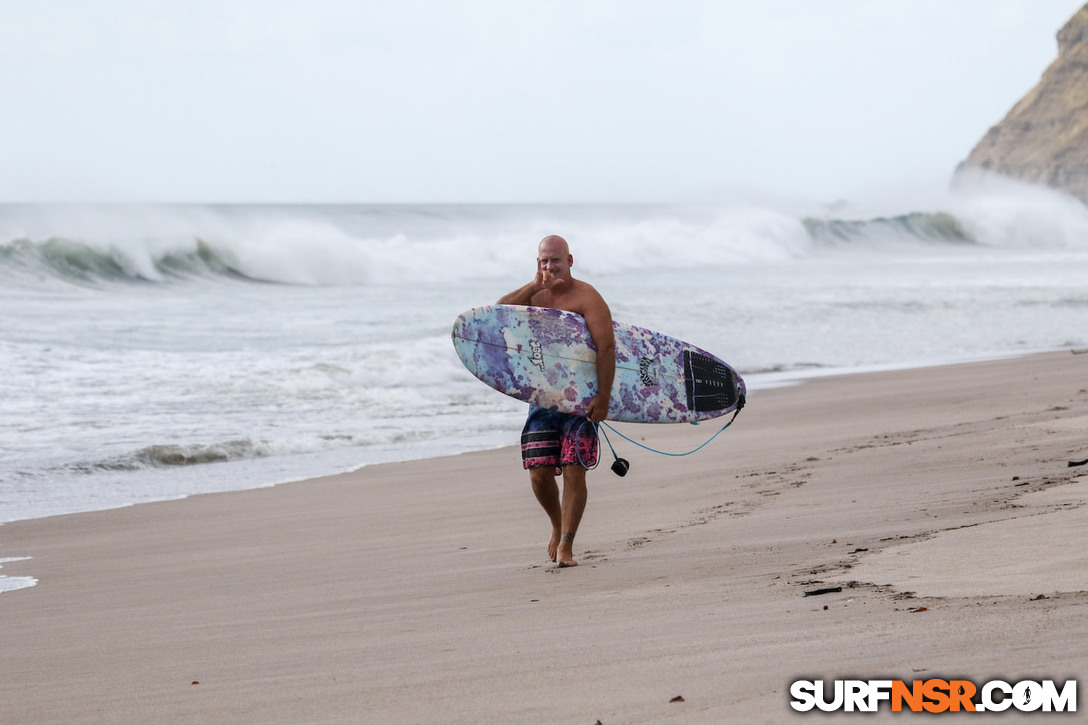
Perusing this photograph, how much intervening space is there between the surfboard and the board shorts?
2.0 inches

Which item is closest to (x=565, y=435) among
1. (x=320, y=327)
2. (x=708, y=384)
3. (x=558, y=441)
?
(x=558, y=441)

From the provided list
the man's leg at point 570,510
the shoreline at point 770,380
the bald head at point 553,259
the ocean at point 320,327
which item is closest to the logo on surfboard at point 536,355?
the bald head at point 553,259

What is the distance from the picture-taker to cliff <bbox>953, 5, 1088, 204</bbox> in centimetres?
7456

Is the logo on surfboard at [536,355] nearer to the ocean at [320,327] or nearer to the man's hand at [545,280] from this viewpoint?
the man's hand at [545,280]

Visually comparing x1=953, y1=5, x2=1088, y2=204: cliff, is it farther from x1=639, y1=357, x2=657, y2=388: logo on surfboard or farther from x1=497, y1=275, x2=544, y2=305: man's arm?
x1=497, y1=275, x2=544, y2=305: man's arm

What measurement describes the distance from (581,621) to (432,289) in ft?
78.1

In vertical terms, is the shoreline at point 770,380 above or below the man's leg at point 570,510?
below

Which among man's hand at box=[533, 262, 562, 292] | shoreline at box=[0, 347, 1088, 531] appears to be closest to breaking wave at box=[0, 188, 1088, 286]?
shoreline at box=[0, 347, 1088, 531]

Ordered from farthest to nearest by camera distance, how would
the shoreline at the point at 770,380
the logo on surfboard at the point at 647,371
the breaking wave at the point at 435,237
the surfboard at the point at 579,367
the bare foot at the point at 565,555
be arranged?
the breaking wave at the point at 435,237 → the shoreline at the point at 770,380 → the logo on surfboard at the point at 647,371 → the surfboard at the point at 579,367 → the bare foot at the point at 565,555

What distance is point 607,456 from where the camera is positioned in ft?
24.7

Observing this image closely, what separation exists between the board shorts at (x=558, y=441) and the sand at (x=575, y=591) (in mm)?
410

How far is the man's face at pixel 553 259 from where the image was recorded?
167 inches

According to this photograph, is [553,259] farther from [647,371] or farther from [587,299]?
[647,371]

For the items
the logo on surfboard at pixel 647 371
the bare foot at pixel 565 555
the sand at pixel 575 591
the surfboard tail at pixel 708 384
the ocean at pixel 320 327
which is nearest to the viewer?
the sand at pixel 575 591
